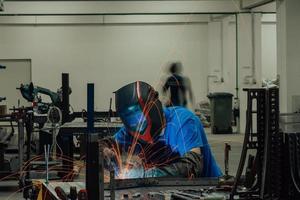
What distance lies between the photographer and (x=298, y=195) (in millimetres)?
2131

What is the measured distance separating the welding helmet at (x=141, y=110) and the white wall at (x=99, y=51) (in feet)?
36.3

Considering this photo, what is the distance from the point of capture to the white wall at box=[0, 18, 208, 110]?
568 inches

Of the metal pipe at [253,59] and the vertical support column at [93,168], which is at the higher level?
the metal pipe at [253,59]

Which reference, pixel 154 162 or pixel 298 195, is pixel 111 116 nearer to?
pixel 154 162

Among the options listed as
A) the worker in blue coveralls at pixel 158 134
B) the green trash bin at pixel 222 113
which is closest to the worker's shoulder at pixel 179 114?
the worker in blue coveralls at pixel 158 134

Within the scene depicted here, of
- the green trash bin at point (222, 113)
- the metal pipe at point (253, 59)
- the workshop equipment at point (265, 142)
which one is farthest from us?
the green trash bin at point (222, 113)

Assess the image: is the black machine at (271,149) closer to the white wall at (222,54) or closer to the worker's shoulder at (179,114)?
the worker's shoulder at (179,114)

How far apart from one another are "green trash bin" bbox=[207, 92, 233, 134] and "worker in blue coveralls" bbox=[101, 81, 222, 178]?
971 cm

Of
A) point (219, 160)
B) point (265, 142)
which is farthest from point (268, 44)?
point (265, 142)

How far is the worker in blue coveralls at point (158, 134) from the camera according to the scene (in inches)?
123

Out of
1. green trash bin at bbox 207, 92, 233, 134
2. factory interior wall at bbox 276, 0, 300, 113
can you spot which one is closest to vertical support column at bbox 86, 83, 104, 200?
factory interior wall at bbox 276, 0, 300, 113

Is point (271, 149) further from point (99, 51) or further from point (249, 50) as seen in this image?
point (99, 51)

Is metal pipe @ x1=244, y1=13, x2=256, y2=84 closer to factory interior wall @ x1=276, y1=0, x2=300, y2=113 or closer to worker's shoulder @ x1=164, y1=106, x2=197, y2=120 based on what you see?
factory interior wall @ x1=276, y1=0, x2=300, y2=113

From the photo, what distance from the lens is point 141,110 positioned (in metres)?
3.18
